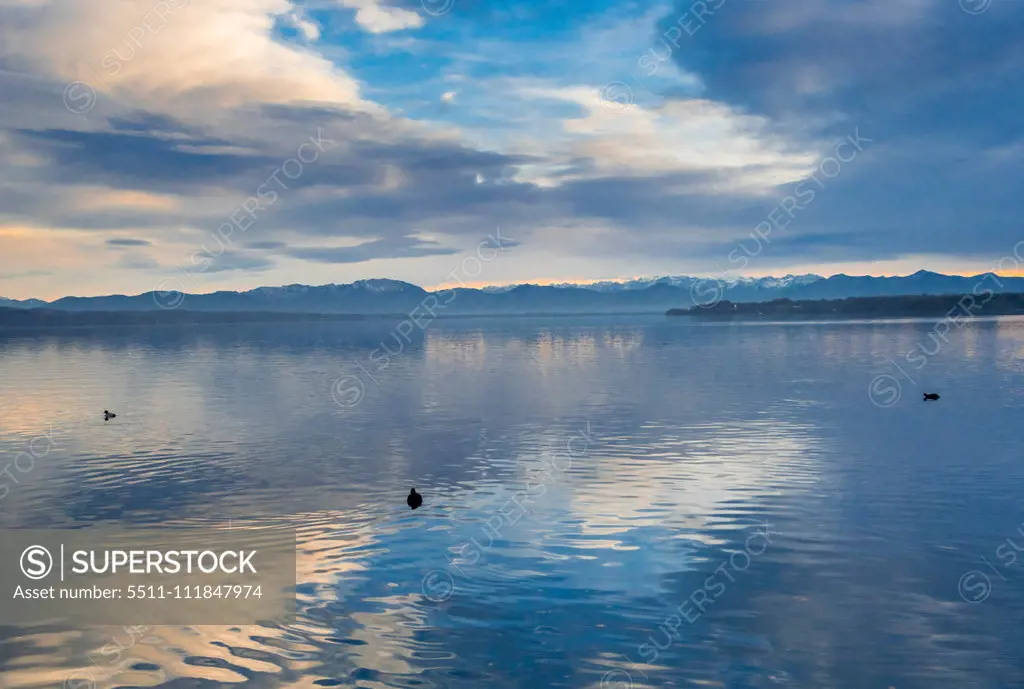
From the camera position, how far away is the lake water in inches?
523

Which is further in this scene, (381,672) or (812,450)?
(812,450)

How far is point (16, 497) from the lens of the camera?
25516 millimetres

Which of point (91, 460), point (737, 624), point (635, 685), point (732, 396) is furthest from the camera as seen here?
point (732, 396)

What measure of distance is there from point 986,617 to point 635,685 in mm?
7213

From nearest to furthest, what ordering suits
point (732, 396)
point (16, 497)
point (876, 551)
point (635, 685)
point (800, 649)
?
point (635, 685) → point (800, 649) → point (876, 551) → point (16, 497) → point (732, 396)

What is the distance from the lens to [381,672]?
505 inches

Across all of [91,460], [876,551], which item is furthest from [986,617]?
[91,460]

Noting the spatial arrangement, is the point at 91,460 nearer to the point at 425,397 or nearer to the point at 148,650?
the point at 148,650

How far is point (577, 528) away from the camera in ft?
69.0

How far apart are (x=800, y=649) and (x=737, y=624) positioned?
54.0 inches

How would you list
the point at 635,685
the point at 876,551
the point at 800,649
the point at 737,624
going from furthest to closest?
the point at 876,551 → the point at 737,624 → the point at 800,649 → the point at 635,685

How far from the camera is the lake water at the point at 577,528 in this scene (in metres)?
13.3

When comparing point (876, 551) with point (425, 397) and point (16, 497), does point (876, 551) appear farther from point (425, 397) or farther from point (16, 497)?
point (425, 397)

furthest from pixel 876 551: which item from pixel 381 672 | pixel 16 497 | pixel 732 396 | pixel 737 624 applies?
pixel 732 396
